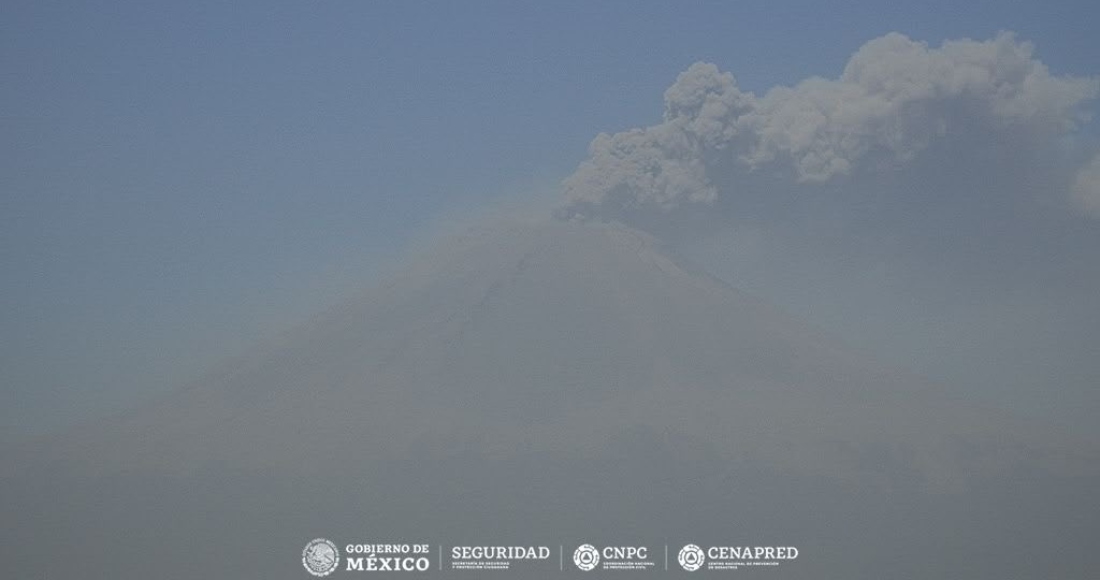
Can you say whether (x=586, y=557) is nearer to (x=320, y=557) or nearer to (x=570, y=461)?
(x=570, y=461)

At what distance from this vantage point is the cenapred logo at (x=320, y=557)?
29.9 ft

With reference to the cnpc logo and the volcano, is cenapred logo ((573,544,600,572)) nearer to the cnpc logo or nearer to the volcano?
the cnpc logo

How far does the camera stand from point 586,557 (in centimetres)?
917

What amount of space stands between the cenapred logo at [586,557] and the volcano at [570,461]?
0.13 m

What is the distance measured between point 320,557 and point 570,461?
2.67m

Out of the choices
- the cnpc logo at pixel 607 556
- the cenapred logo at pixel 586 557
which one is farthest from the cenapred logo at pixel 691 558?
the cenapred logo at pixel 586 557

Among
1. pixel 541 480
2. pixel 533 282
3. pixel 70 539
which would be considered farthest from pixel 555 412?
pixel 70 539

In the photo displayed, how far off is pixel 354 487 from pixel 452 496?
83 cm

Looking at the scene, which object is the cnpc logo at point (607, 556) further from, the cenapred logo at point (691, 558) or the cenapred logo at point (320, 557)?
the cenapred logo at point (320, 557)

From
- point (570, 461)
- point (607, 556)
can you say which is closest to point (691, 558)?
point (607, 556)

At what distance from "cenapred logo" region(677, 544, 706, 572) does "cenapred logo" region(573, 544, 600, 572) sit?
0.64 meters

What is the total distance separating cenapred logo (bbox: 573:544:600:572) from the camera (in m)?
9.14

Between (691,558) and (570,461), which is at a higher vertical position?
(570,461)

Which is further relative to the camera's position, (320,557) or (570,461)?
(570,461)
